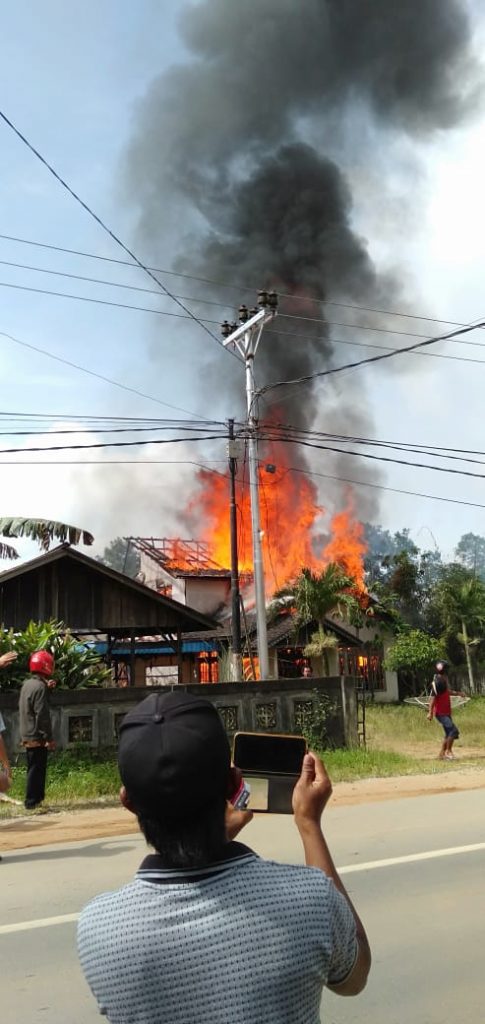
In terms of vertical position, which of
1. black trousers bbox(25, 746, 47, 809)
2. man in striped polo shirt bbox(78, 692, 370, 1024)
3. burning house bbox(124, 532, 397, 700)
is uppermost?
burning house bbox(124, 532, 397, 700)

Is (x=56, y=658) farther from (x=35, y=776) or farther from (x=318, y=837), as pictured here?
(x=318, y=837)

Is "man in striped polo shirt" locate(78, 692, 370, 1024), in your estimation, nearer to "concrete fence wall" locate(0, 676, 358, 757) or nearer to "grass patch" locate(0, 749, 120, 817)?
"grass patch" locate(0, 749, 120, 817)

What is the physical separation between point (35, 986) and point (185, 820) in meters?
3.39

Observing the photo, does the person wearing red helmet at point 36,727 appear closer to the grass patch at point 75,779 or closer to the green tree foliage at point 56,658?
the grass patch at point 75,779

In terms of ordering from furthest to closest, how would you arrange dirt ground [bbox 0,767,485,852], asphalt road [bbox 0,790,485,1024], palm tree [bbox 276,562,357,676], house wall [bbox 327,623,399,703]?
house wall [bbox 327,623,399,703] < palm tree [bbox 276,562,357,676] < dirt ground [bbox 0,767,485,852] < asphalt road [bbox 0,790,485,1024]

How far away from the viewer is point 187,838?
166cm

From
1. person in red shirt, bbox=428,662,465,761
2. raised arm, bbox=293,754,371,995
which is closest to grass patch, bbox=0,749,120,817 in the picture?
person in red shirt, bbox=428,662,465,761

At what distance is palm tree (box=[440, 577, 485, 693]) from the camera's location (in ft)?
112

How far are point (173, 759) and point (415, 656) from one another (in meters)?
30.9

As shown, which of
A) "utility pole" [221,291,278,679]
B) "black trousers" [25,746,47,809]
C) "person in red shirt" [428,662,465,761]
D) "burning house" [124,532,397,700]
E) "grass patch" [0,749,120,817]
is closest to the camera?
"black trousers" [25,746,47,809]

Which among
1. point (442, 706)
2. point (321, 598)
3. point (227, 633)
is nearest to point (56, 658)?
point (442, 706)

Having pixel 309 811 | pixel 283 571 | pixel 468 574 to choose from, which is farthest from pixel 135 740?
pixel 468 574

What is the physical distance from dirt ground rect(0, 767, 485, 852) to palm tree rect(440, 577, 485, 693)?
71.4 ft

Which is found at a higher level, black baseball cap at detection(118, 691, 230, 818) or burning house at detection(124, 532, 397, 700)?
burning house at detection(124, 532, 397, 700)
